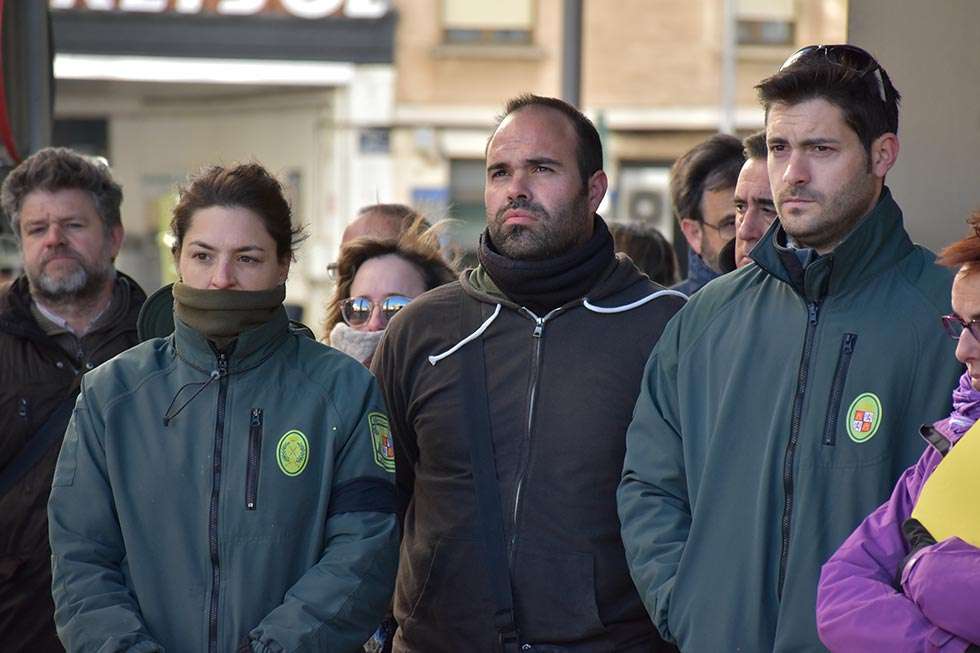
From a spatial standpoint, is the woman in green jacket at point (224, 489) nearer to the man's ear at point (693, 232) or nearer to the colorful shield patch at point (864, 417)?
the colorful shield patch at point (864, 417)

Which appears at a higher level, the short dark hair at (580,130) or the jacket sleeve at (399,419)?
the short dark hair at (580,130)

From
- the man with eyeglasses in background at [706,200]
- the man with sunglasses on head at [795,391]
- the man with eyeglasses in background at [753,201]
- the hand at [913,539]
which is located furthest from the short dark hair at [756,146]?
the hand at [913,539]

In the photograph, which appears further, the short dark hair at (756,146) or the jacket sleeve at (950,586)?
the short dark hair at (756,146)

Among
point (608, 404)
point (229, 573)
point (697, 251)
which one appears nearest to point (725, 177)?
point (697, 251)

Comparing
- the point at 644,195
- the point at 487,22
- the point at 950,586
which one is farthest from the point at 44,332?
the point at 487,22

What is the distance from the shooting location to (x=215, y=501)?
379 cm

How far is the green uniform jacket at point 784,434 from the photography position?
11.6 ft

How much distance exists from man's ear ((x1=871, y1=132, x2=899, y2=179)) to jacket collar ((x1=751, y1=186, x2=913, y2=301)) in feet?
0.24

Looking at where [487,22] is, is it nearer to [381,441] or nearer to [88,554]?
[381,441]

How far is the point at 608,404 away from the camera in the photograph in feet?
13.9

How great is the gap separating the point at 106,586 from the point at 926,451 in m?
1.93

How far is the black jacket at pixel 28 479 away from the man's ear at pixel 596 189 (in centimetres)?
184

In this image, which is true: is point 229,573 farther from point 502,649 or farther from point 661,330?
point 661,330

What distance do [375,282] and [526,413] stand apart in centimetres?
130
